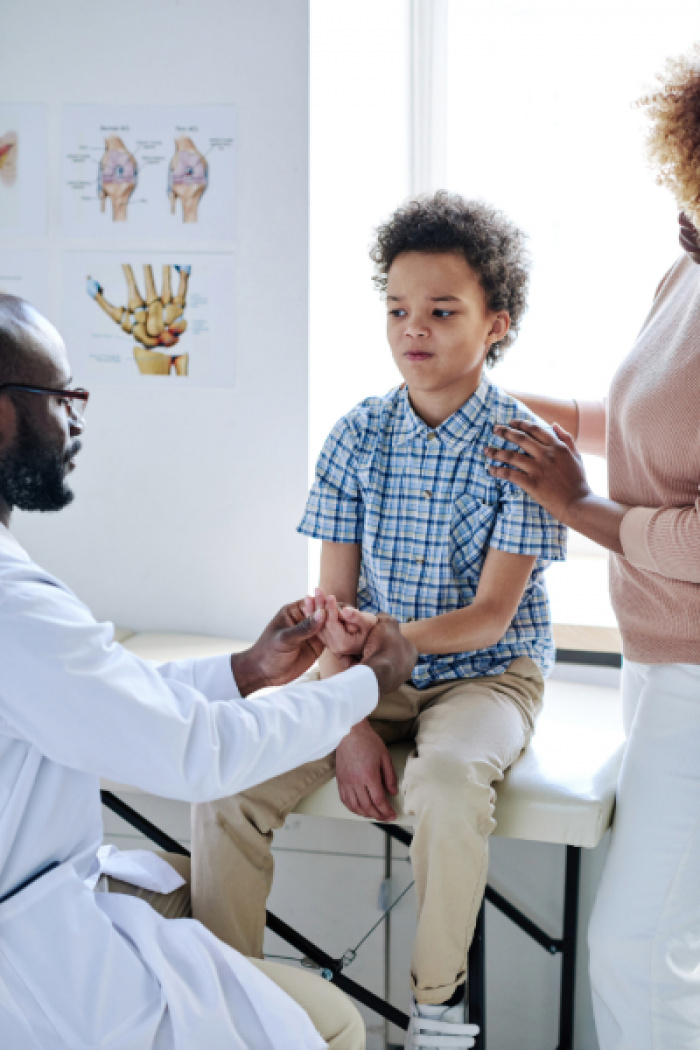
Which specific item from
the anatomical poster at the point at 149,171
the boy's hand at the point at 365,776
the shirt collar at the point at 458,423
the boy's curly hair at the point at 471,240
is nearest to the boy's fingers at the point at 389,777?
the boy's hand at the point at 365,776

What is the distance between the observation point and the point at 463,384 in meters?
1.68

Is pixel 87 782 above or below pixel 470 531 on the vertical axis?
below

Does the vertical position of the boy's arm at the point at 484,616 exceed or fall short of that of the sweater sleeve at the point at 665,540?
it falls short

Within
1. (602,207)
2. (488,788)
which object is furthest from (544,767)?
(602,207)

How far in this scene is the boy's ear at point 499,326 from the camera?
1702 millimetres

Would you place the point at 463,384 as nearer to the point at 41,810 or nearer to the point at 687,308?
the point at 687,308

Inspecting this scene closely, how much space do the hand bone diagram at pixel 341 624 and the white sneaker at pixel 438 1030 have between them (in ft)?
1.67

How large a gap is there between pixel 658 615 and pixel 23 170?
167cm

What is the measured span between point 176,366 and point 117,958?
1437mm

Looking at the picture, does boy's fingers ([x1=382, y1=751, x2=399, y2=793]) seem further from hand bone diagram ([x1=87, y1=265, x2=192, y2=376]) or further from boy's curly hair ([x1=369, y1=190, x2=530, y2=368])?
hand bone diagram ([x1=87, y1=265, x2=192, y2=376])

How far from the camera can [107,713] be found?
1.00 meters

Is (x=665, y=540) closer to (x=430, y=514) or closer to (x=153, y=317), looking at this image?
(x=430, y=514)

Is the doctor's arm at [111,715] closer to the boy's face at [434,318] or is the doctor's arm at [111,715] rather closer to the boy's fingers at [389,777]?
the boy's fingers at [389,777]

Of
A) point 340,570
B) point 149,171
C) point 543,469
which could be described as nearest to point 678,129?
point 543,469
